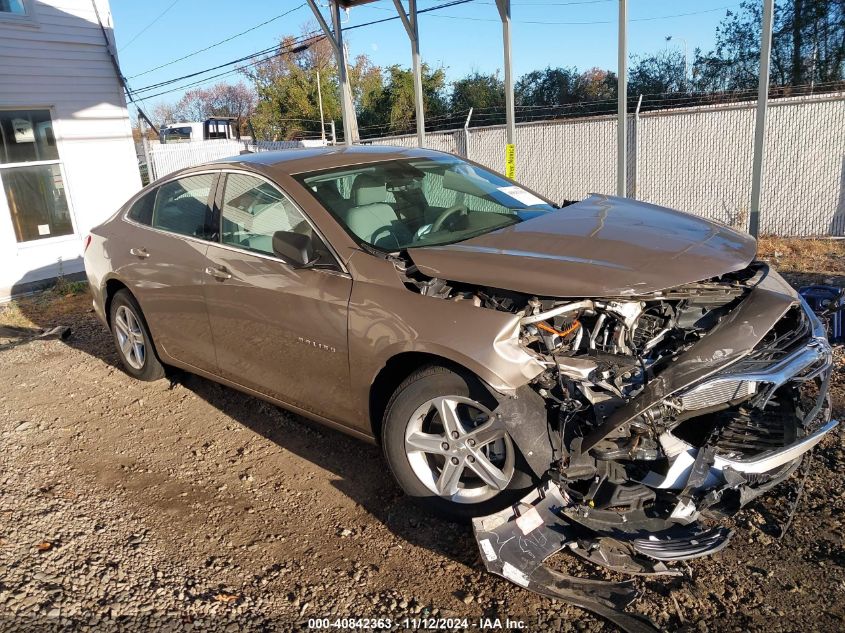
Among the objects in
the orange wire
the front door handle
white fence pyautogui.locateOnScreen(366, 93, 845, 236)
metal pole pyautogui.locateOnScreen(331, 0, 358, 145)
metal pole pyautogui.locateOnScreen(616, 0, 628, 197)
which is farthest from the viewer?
metal pole pyautogui.locateOnScreen(331, 0, 358, 145)

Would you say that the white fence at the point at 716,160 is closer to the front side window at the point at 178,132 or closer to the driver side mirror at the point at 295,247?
the driver side mirror at the point at 295,247

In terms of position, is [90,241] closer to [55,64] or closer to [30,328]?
[30,328]

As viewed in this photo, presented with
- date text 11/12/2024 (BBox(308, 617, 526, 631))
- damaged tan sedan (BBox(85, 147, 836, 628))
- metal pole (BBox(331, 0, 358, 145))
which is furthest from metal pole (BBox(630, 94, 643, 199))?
date text 11/12/2024 (BBox(308, 617, 526, 631))

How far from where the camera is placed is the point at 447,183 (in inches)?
171

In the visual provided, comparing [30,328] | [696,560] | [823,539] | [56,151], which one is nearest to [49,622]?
[696,560]

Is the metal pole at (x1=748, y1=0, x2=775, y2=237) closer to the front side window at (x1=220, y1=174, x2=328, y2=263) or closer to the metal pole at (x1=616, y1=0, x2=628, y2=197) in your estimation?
the metal pole at (x1=616, y1=0, x2=628, y2=197)

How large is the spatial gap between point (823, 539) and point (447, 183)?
Result: 2.83 m

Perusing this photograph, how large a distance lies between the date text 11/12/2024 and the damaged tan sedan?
19 centimetres

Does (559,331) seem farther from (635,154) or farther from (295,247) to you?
(635,154)

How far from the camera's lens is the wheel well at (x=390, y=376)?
122 inches

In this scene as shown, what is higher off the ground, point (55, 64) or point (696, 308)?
point (55, 64)

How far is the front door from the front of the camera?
3473mm

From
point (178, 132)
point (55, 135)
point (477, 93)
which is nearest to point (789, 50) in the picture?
point (477, 93)

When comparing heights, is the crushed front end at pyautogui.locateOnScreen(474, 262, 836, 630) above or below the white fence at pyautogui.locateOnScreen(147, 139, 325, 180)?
below
